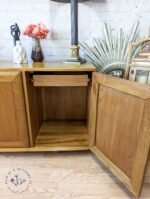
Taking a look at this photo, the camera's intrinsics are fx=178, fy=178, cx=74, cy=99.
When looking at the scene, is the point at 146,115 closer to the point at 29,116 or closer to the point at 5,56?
the point at 29,116

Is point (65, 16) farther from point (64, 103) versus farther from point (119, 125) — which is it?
point (119, 125)

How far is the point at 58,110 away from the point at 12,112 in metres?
0.52

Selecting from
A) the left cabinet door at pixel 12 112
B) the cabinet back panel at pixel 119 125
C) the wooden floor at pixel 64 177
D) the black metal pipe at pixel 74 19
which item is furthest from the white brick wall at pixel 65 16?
the wooden floor at pixel 64 177

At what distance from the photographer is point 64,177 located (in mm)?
1190

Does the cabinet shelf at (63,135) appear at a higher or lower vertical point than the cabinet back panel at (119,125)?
lower

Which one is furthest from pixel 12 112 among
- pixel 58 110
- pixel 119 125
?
pixel 119 125

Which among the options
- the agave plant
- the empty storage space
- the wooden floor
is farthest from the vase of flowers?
the wooden floor

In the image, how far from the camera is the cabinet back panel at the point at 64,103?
5.16 feet

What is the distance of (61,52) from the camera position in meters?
1.50

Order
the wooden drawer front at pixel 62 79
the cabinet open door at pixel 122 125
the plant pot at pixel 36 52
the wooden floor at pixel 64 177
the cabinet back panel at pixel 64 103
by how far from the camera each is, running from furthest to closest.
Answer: the cabinet back panel at pixel 64 103
the plant pot at pixel 36 52
the wooden drawer front at pixel 62 79
the wooden floor at pixel 64 177
the cabinet open door at pixel 122 125

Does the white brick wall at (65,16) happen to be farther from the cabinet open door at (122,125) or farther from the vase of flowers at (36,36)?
the cabinet open door at (122,125)

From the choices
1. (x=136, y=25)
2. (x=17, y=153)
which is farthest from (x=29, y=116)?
(x=136, y=25)

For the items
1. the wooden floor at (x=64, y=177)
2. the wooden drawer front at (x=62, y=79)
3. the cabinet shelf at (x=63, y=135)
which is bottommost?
the wooden floor at (x=64, y=177)

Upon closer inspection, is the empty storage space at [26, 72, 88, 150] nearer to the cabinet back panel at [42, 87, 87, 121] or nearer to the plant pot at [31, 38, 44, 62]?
the cabinet back panel at [42, 87, 87, 121]
